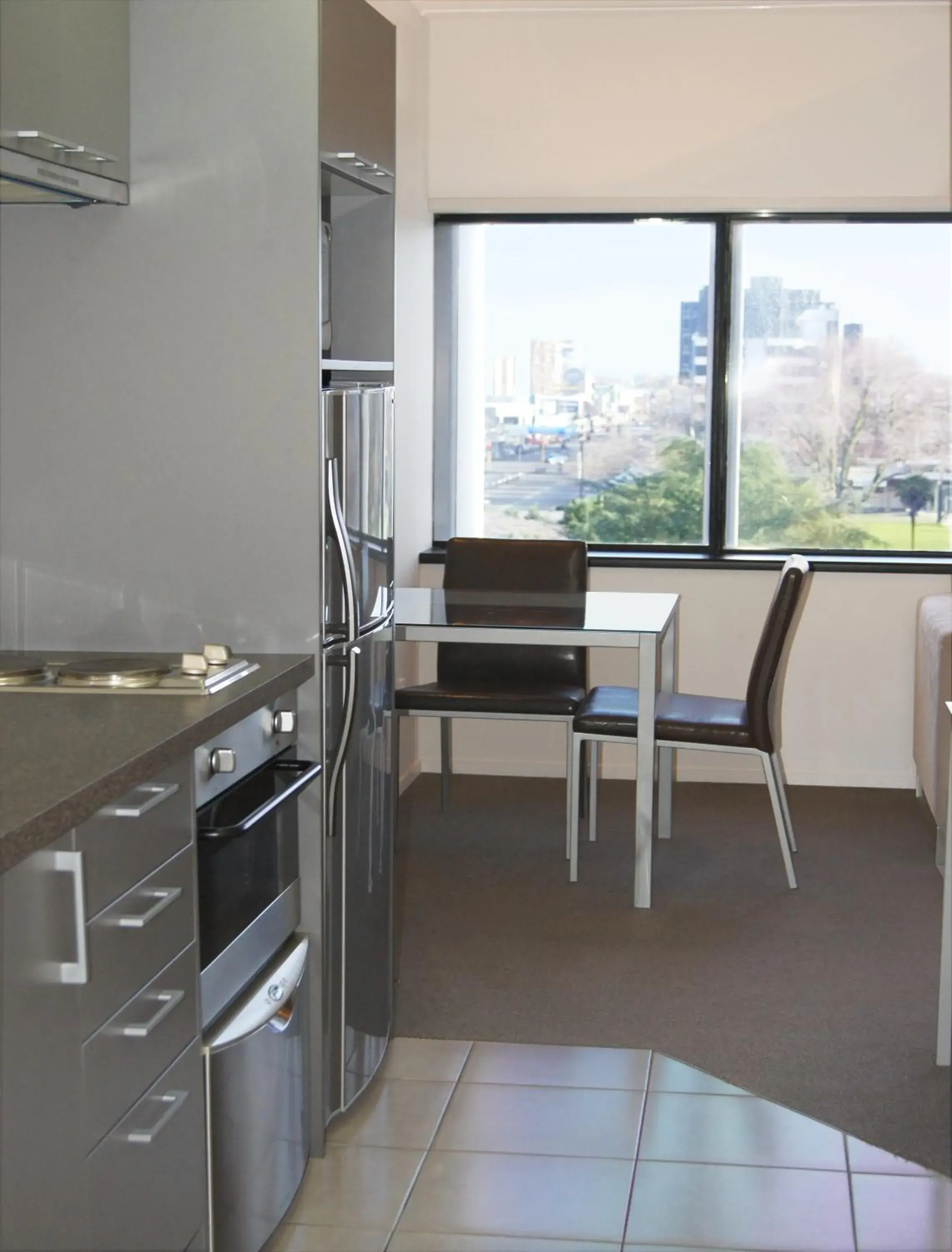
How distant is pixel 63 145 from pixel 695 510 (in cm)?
369

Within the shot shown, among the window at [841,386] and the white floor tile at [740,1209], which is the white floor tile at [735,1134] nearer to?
the white floor tile at [740,1209]

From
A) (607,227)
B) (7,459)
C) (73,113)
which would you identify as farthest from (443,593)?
(73,113)

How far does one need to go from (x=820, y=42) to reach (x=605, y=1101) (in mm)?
3883

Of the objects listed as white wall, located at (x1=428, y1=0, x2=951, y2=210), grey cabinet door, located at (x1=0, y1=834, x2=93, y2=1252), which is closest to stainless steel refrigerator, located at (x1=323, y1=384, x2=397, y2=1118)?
grey cabinet door, located at (x1=0, y1=834, x2=93, y2=1252)

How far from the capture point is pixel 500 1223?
8.05 ft

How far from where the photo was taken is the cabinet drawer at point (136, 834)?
1.67 meters

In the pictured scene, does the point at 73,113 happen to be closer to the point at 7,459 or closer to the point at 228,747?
the point at 7,459

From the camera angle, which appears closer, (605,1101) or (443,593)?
(605,1101)

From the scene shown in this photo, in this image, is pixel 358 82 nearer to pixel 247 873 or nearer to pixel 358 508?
pixel 358 508

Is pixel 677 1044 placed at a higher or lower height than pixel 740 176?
lower

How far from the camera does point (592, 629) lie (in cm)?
407

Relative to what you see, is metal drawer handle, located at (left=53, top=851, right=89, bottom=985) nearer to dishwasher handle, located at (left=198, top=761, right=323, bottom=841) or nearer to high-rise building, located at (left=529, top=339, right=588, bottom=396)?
dishwasher handle, located at (left=198, top=761, right=323, bottom=841)

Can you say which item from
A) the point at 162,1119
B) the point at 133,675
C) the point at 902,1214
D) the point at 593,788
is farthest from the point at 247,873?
the point at 593,788

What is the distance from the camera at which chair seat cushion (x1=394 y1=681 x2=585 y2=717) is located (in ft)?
14.8
